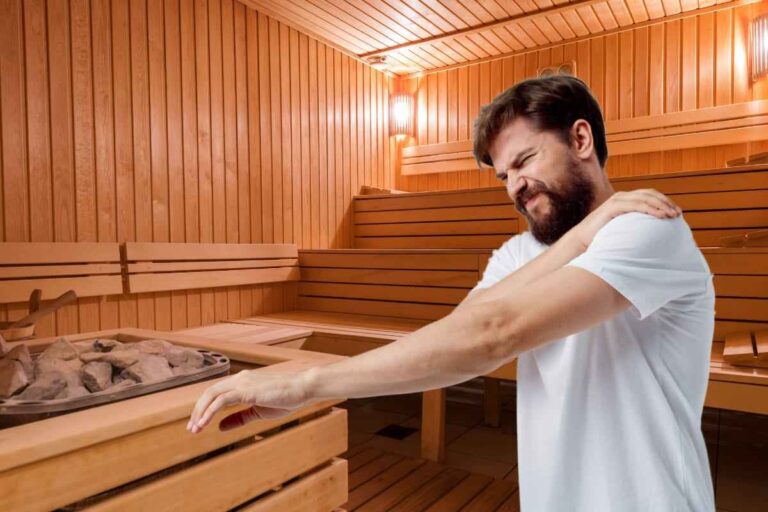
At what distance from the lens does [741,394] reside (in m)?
2.22

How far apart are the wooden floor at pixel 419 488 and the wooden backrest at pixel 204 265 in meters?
1.65

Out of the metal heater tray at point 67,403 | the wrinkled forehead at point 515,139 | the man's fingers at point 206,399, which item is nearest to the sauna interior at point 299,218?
the metal heater tray at point 67,403

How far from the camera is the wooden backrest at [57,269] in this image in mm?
2758

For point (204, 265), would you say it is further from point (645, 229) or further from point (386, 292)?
point (645, 229)

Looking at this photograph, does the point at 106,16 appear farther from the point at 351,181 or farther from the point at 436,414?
the point at 436,414

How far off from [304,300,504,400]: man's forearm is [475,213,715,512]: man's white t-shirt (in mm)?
195

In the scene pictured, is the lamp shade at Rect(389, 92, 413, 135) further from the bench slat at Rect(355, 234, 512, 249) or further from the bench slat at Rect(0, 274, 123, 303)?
the bench slat at Rect(0, 274, 123, 303)

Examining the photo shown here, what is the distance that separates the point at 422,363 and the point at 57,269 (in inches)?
114

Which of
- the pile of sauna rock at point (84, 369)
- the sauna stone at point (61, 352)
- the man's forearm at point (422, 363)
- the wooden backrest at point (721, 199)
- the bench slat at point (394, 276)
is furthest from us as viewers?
the bench slat at point (394, 276)

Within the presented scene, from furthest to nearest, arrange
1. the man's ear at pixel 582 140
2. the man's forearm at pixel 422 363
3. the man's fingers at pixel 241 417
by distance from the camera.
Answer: the man's ear at pixel 582 140 → the man's fingers at pixel 241 417 → the man's forearm at pixel 422 363

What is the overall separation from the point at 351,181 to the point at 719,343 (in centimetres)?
346

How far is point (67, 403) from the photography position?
4.48 feet

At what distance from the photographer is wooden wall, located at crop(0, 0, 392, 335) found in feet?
9.61

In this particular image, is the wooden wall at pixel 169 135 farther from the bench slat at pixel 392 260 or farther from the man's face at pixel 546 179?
the man's face at pixel 546 179
